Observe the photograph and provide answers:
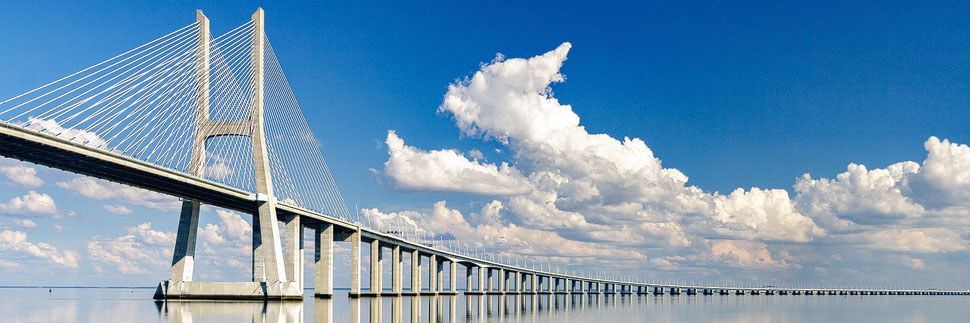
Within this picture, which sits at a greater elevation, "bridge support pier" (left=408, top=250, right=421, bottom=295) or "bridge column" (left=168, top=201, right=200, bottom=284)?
"bridge column" (left=168, top=201, right=200, bottom=284)

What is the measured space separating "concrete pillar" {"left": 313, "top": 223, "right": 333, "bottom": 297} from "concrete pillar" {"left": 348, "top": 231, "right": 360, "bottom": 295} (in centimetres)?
579

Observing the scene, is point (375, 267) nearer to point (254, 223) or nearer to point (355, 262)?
point (355, 262)

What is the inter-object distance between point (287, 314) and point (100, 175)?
16.0 m

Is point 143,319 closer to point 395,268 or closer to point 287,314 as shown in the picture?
point 287,314

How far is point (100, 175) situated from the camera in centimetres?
6028

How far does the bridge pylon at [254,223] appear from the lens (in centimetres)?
7362

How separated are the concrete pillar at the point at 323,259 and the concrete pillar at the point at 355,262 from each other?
579 centimetres

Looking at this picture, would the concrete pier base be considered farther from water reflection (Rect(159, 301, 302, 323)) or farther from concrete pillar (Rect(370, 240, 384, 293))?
concrete pillar (Rect(370, 240, 384, 293))

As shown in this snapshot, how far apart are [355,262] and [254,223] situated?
25.3m

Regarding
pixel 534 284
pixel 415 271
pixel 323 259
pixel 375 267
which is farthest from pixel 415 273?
pixel 534 284

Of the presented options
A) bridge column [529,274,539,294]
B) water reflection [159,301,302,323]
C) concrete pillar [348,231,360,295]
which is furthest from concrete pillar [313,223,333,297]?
bridge column [529,274,539,294]

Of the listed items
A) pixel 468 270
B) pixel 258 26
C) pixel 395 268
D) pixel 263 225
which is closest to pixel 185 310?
pixel 263 225

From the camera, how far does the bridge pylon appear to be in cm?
7362

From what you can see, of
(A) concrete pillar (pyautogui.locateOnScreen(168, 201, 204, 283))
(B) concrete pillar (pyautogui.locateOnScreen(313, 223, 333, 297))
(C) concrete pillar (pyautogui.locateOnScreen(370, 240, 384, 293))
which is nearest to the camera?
(A) concrete pillar (pyautogui.locateOnScreen(168, 201, 204, 283))
